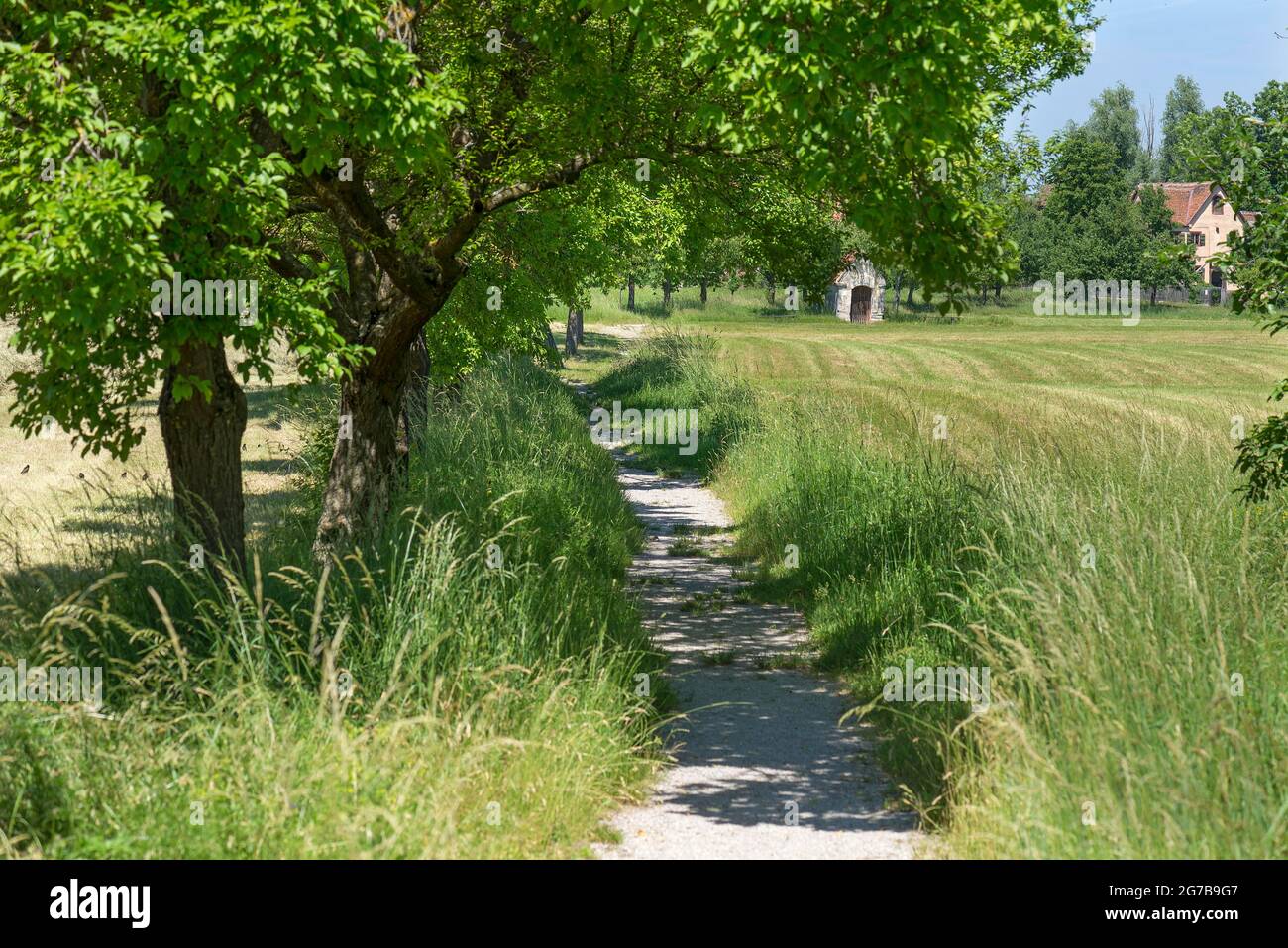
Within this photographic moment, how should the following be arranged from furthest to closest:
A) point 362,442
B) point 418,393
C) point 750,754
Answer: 1. point 418,393
2. point 362,442
3. point 750,754

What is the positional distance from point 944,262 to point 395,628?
12.0 ft

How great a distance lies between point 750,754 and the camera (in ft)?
25.9

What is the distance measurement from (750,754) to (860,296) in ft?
234

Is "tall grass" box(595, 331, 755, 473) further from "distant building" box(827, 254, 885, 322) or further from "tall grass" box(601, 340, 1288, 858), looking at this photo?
"distant building" box(827, 254, 885, 322)

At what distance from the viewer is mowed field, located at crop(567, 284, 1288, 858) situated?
5.14m

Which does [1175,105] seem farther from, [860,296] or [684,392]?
[684,392]

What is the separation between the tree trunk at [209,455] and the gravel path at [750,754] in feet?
10.8

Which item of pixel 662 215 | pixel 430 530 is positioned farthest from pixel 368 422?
pixel 662 215

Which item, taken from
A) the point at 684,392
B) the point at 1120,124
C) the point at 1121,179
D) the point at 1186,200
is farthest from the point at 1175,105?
the point at 684,392

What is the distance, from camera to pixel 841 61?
686 cm

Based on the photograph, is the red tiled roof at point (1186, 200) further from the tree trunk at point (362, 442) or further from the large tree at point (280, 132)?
the large tree at point (280, 132)

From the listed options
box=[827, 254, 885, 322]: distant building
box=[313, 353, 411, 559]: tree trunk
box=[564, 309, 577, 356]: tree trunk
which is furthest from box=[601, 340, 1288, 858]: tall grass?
box=[827, 254, 885, 322]: distant building

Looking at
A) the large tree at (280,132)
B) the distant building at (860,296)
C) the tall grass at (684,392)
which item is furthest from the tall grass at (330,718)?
the distant building at (860,296)

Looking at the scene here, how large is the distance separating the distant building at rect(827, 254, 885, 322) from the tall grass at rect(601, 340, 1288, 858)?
64.3 metres
